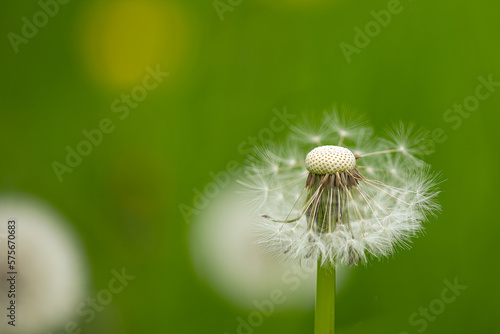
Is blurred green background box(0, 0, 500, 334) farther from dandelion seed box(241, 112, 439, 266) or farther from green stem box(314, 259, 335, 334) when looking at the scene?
green stem box(314, 259, 335, 334)

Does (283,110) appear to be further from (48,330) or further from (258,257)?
(48,330)

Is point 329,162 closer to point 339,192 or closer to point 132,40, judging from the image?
point 339,192

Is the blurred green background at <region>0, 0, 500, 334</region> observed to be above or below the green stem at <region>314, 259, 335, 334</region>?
above

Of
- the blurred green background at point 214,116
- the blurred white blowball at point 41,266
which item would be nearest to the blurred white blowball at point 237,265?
the blurred green background at point 214,116

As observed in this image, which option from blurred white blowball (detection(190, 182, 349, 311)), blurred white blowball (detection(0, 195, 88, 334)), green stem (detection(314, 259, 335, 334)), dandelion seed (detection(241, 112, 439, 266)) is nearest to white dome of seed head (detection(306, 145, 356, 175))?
dandelion seed (detection(241, 112, 439, 266))

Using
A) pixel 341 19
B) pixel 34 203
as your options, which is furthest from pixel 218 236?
pixel 341 19

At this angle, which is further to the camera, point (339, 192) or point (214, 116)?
point (214, 116)

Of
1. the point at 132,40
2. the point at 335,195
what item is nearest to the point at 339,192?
the point at 335,195

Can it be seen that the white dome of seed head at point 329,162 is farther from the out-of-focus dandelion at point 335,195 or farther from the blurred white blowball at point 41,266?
the blurred white blowball at point 41,266
